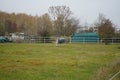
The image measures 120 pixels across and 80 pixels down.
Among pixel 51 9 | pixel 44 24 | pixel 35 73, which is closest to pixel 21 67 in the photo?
pixel 35 73

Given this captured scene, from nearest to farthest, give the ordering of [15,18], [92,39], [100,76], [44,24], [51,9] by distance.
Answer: [100,76]
[92,39]
[51,9]
[44,24]
[15,18]

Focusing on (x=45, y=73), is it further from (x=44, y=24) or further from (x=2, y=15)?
(x=2, y=15)

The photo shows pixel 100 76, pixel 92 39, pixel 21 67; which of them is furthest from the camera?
pixel 92 39

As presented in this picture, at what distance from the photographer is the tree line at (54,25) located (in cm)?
5635

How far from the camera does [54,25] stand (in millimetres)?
85062

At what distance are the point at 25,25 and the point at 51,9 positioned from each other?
27694 millimetres

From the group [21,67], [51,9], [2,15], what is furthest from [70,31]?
[21,67]

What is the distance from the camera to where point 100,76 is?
510 inches

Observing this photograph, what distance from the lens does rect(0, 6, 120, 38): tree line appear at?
56.3 m

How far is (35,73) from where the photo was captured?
14.7m

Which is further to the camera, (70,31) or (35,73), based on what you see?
(70,31)

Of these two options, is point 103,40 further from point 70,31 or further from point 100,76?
point 100,76

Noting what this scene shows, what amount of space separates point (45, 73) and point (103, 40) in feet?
130

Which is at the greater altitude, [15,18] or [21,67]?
[15,18]
